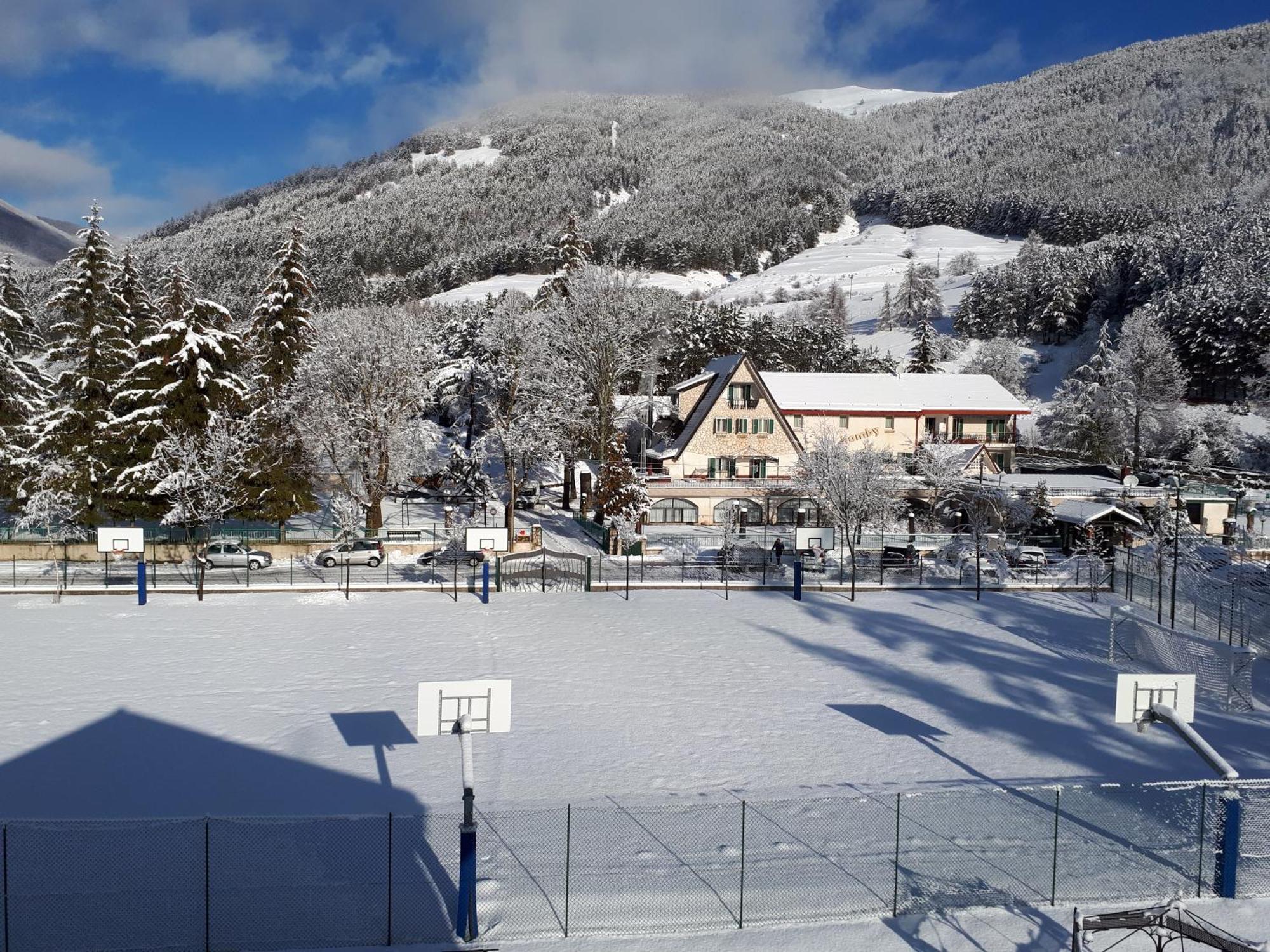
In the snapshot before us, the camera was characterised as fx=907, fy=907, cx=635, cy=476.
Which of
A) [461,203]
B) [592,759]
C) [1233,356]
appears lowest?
[592,759]

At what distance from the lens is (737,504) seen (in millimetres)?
54188

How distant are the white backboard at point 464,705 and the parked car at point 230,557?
92.9 ft

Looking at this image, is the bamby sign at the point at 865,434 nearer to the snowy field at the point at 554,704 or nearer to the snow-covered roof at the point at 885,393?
the snow-covered roof at the point at 885,393

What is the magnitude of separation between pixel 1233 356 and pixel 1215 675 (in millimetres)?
67757

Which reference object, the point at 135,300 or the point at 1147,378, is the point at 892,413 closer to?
the point at 1147,378

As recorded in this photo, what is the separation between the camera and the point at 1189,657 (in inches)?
989

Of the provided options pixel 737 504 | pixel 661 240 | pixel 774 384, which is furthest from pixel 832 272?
pixel 737 504

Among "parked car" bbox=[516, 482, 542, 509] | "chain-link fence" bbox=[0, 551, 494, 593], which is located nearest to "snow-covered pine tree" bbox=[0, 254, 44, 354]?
"chain-link fence" bbox=[0, 551, 494, 593]

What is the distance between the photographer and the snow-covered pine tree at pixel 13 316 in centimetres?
4888

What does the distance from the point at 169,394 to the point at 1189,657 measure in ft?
133

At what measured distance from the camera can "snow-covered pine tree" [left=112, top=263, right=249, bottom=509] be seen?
4044 centimetres

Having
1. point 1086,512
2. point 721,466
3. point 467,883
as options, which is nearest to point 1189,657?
point 467,883

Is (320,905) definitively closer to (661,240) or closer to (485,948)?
(485,948)

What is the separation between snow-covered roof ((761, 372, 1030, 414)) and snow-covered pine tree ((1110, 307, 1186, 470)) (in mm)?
15066
